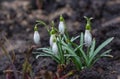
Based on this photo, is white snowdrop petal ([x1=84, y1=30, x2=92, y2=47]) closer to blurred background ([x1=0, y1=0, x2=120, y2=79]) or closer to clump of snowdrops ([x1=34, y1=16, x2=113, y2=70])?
clump of snowdrops ([x1=34, y1=16, x2=113, y2=70])

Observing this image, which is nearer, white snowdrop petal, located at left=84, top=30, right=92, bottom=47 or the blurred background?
white snowdrop petal, located at left=84, top=30, right=92, bottom=47

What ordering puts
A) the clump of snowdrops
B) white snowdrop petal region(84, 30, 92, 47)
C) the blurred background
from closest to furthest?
white snowdrop petal region(84, 30, 92, 47) < the clump of snowdrops < the blurred background

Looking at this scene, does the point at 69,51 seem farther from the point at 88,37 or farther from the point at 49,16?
the point at 49,16

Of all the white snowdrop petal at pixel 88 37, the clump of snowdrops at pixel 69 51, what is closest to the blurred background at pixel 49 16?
the clump of snowdrops at pixel 69 51

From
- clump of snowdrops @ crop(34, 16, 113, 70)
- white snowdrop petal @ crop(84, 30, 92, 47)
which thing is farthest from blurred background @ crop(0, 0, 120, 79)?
white snowdrop petal @ crop(84, 30, 92, 47)

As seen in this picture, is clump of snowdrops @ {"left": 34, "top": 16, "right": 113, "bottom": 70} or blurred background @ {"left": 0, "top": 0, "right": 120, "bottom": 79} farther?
blurred background @ {"left": 0, "top": 0, "right": 120, "bottom": 79}

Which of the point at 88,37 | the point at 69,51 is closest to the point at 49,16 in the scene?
the point at 69,51

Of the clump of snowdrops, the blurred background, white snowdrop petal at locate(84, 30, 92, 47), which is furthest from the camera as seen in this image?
the blurred background

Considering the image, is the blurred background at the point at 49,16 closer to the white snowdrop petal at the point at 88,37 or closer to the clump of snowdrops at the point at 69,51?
the clump of snowdrops at the point at 69,51

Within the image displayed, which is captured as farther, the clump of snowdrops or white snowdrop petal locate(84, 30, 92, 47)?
the clump of snowdrops
